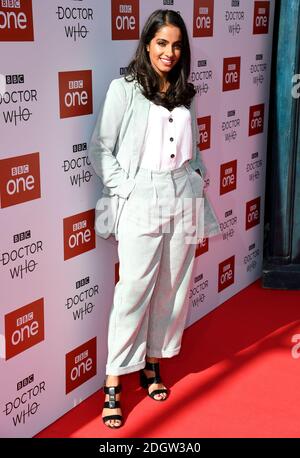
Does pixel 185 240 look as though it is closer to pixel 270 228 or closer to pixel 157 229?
pixel 157 229

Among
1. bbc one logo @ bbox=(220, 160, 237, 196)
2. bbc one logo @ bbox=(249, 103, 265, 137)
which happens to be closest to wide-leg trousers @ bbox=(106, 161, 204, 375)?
bbc one logo @ bbox=(220, 160, 237, 196)

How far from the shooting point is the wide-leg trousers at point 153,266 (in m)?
3.05

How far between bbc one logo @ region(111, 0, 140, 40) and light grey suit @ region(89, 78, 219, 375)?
0.33 m

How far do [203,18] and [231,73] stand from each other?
1.54 feet

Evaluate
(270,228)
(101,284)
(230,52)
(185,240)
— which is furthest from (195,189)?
(270,228)

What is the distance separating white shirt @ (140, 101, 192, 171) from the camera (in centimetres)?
300

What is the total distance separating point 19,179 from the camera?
277 cm

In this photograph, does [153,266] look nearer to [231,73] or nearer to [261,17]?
[231,73]

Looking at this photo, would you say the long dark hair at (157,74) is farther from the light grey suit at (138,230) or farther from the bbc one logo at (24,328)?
the bbc one logo at (24,328)

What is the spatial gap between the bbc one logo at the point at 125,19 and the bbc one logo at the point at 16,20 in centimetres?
55

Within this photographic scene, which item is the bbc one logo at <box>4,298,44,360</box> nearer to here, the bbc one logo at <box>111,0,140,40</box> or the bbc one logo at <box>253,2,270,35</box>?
the bbc one logo at <box>111,0,140,40</box>

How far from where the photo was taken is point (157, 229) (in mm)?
3061
